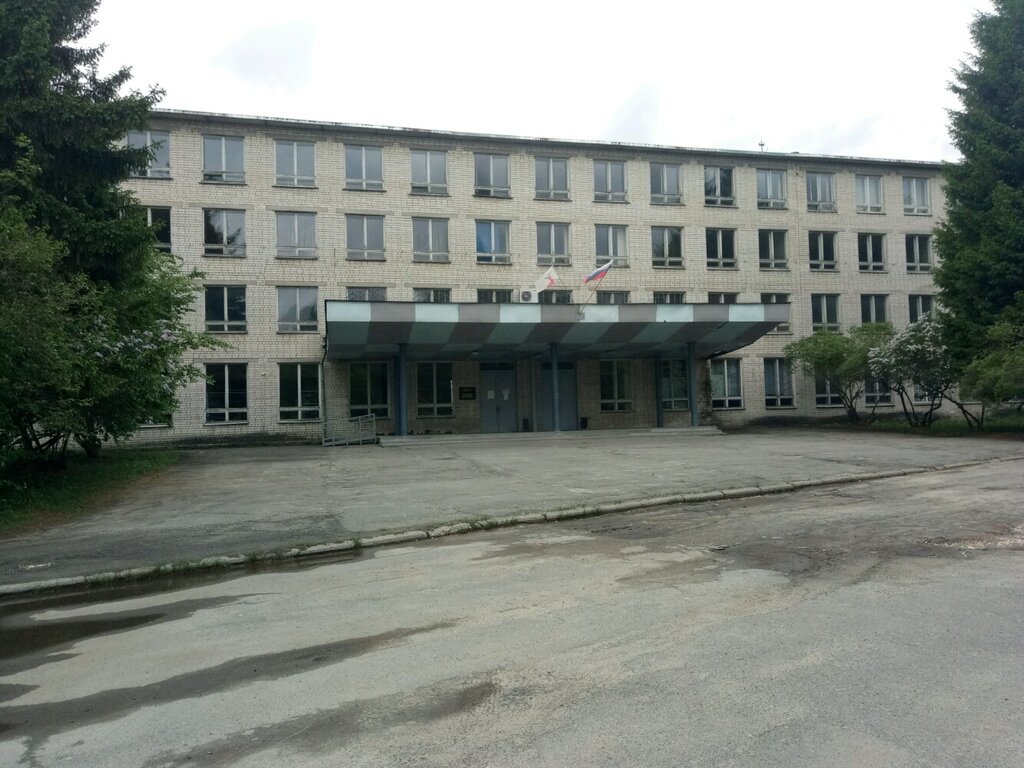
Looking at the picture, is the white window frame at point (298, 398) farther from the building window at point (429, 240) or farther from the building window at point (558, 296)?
the building window at point (558, 296)

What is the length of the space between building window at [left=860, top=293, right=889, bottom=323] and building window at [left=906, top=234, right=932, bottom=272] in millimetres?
2219

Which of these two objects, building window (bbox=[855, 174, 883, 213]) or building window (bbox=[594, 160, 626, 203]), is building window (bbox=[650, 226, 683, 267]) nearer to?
building window (bbox=[594, 160, 626, 203])

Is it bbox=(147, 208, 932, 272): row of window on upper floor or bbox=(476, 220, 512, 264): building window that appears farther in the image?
bbox=(476, 220, 512, 264): building window

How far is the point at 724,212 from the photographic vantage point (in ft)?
112

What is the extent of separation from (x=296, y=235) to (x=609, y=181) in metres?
14.2

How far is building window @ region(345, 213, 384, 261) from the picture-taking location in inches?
1193

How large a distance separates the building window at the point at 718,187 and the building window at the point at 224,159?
20.9 metres

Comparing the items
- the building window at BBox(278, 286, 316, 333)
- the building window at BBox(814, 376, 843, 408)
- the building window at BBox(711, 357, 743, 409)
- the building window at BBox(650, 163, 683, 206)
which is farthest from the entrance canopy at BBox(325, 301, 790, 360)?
the building window at BBox(650, 163, 683, 206)

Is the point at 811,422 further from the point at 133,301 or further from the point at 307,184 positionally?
the point at 133,301

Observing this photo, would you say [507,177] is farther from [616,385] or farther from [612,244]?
[616,385]

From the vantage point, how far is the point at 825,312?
35281mm

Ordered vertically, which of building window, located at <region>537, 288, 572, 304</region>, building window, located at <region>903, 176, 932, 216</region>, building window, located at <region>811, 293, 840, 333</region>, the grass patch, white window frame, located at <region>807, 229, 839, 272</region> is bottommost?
the grass patch

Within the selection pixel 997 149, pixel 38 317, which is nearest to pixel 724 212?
pixel 997 149

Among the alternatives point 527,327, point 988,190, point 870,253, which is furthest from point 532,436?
point 870,253
